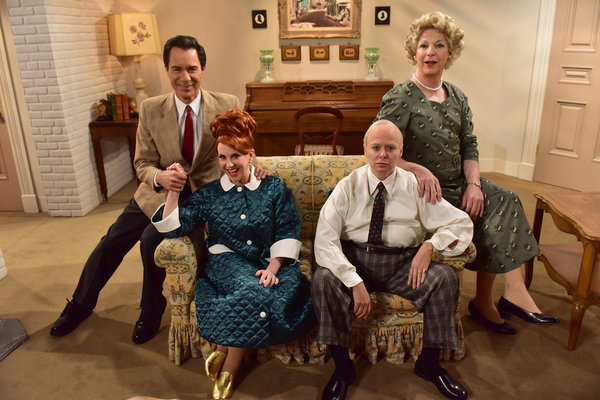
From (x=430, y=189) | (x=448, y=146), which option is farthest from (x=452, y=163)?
(x=430, y=189)

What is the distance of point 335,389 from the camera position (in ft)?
6.07

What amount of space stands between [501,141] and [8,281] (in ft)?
14.1

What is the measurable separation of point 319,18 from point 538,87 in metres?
2.09

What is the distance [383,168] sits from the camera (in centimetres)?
185

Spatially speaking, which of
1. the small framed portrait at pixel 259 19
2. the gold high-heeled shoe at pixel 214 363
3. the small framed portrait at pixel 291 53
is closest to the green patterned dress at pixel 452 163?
the gold high-heeled shoe at pixel 214 363

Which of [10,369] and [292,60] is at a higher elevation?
[292,60]

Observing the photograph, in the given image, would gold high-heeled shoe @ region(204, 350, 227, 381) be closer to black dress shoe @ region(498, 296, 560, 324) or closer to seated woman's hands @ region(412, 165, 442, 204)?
seated woman's hands @ region(412, 165, 442, 204)

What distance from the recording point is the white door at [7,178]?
380cm

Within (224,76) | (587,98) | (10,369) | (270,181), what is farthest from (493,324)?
(224,76)

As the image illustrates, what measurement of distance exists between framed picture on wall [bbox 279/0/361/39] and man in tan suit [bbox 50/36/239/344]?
253 cm

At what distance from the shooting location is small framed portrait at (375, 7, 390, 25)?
4488 millimetres

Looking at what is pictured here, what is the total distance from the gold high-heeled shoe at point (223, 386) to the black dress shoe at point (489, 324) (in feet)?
4.03

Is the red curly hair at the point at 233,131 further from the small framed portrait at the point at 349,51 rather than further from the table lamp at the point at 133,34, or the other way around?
the small framed portrait at the point at 349,51

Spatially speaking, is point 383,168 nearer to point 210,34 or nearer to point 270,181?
point 270,181
